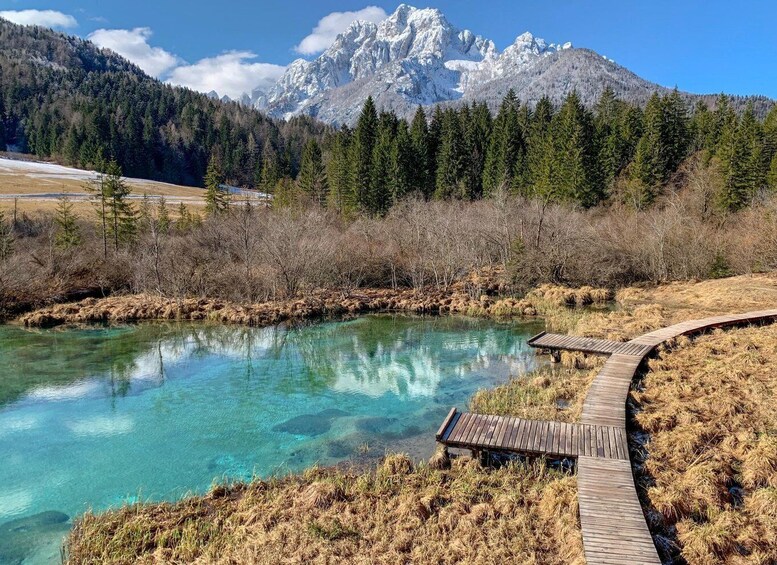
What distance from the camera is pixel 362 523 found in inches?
316

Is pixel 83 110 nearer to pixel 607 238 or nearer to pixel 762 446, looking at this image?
pixel 607 238

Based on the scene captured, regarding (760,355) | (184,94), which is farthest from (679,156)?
(184,94)

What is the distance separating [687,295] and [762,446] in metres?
21.3

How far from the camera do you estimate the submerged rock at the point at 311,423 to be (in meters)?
13.2

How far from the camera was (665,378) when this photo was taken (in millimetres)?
13945

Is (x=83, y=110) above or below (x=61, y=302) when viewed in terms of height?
above

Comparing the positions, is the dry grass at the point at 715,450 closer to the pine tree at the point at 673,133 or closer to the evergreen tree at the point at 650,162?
the evergreen tree at the point at 650,162

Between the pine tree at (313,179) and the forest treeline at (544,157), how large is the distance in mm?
166

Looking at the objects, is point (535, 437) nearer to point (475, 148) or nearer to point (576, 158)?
point (576, 158)

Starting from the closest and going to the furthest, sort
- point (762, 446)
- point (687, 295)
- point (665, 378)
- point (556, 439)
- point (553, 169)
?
point (762, 446)
point (556, 439)
point (665, 378)
point (687, 295)
point (553, 169)

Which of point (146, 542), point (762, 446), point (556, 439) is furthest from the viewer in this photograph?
point (556, 439)

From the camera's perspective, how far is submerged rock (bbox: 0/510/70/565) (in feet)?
27.4

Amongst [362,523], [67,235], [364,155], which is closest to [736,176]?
[364,155]

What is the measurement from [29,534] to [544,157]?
51.9 meters
